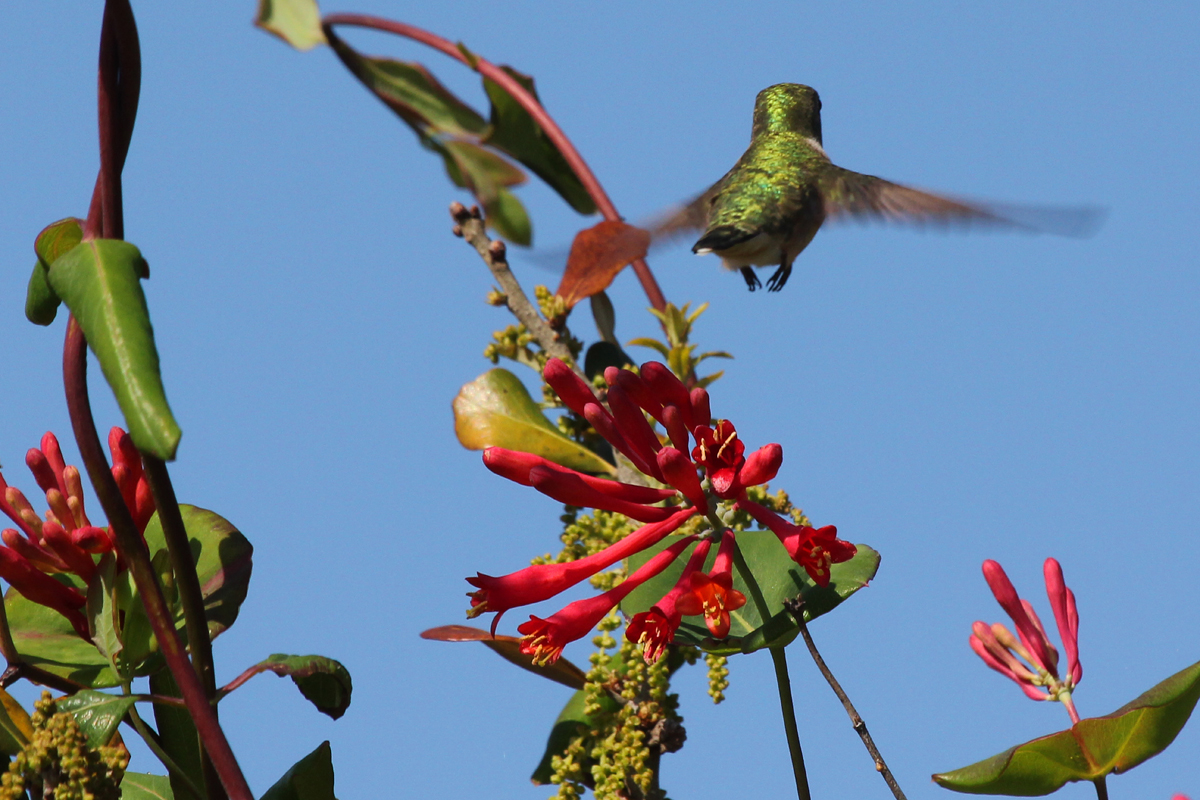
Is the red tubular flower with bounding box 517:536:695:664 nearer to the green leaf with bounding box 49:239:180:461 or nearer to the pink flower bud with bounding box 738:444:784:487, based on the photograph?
the pink flower bud with bounding box 738:444:784:487

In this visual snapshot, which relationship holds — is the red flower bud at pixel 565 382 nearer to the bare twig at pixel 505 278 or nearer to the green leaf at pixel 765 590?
the green leaf at pixel 765 590

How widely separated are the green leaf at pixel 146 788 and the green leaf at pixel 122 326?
0.65 meters

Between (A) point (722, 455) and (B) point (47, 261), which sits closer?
(B) point (47, 261)

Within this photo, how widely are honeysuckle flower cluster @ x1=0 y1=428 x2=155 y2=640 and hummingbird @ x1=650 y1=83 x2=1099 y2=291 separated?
4.53 feet

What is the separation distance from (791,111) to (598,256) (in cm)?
150

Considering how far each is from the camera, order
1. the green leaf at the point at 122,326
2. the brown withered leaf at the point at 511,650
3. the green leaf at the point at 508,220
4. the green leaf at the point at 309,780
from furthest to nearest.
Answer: the green leaf at the point at 508,220, the brown withered leaf at the point at 511,650, the green leaf at the point at 309,780, the green leaf at the point at 122,326

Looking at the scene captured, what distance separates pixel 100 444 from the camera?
99cm

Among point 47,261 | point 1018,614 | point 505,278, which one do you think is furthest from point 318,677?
point 505,278

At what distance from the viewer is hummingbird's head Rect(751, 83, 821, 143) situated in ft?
10.5

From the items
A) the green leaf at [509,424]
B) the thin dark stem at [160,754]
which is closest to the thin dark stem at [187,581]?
the thin dark stem at [160,754]

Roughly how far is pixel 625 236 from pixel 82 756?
1.08m

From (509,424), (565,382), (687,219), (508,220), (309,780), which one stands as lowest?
(309,780)

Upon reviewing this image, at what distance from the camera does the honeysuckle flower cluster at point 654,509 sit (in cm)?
125

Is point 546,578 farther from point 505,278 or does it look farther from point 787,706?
point 505,278
